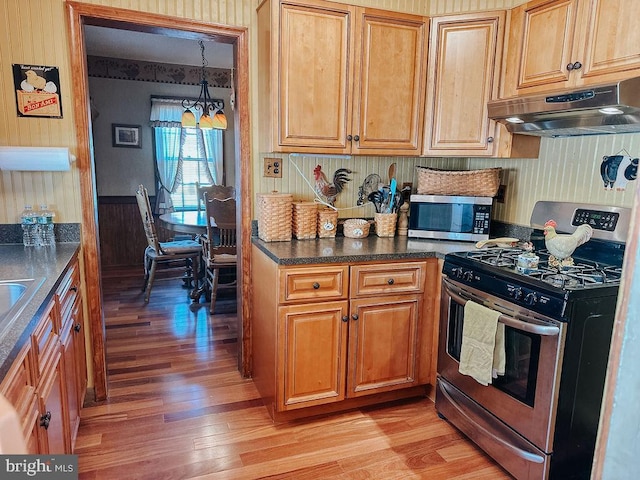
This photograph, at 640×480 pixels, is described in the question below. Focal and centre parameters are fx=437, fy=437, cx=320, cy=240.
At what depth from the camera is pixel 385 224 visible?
2691 mm

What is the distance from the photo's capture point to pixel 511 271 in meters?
1.88

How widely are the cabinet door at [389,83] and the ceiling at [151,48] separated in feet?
8.32

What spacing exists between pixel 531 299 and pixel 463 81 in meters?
1.30

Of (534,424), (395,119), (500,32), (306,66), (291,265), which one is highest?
(500,32)

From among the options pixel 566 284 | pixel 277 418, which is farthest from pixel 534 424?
pixel 277 418

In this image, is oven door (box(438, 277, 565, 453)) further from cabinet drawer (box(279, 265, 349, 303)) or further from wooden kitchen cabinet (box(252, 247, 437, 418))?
cabinet drawer (box(279, 265, 349, 303))

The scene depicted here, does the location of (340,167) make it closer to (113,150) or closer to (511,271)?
(511,271)

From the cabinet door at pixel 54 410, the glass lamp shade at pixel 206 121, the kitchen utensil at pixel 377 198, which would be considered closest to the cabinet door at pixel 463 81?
the kitchen utensil at pixel 377 198

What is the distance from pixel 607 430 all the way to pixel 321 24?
2216mm

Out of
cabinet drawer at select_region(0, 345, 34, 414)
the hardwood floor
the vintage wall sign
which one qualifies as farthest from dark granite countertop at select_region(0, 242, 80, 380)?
the hardwood floor

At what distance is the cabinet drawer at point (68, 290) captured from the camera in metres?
1.74

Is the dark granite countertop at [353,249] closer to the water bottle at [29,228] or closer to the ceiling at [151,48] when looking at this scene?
the water bottle at [29,228]

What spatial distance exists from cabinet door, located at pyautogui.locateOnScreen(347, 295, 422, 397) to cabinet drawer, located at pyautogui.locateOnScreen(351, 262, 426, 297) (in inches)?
1.7

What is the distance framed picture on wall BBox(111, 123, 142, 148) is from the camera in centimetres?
543
